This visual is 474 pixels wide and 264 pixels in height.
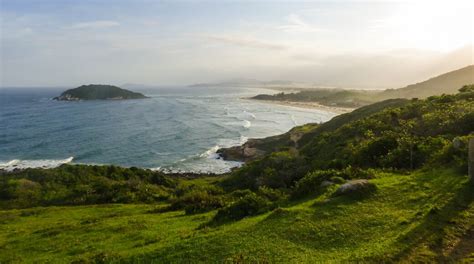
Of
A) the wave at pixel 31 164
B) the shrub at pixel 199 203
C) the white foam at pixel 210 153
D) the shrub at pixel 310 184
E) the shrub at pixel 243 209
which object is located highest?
the shrub at pixel 310 184

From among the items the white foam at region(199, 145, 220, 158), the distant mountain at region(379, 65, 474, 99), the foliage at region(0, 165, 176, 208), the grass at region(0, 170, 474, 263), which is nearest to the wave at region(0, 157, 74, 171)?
the foliage at region(0, 165, 176, 208)

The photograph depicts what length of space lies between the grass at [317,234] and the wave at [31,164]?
1796 inches

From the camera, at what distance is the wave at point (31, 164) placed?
60.2 m

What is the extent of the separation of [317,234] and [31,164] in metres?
62.6

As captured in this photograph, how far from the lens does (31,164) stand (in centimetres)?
6250

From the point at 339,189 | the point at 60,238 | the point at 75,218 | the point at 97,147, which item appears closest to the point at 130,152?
the point at 97,147

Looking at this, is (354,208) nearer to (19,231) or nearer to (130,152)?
(19,231)

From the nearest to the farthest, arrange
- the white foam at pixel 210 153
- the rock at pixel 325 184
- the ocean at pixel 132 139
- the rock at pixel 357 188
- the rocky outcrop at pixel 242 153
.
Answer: the rock at pixel 357 188 < the rock at pixel 325 184 < the ocean at pixel 132 139 < the rocky outcrop at pixel 242 153 < the white foam at pixel 210 153

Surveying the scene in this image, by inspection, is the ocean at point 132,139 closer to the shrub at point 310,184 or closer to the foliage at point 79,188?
the foliage at point 79,188

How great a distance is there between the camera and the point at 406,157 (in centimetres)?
2269

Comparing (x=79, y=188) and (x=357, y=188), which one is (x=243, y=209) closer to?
(x=357, y=188)

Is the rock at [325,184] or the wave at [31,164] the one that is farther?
the wave at [31,164]

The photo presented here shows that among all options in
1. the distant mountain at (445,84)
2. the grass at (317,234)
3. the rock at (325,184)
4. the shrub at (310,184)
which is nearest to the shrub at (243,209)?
the grass at (317,234)

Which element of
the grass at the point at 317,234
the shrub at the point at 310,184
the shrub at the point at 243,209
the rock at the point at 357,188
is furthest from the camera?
the shrub at the point at 310,184
